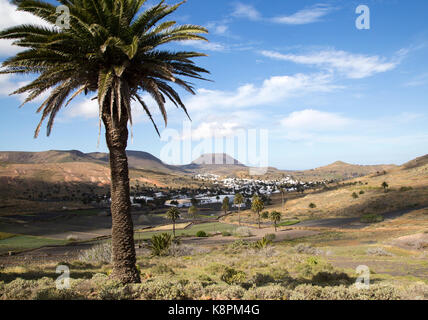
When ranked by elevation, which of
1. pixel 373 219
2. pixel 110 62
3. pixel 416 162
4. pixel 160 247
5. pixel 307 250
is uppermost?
pixel 416 162

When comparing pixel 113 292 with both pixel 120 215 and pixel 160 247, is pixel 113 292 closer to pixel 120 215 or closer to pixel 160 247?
pixel 120 215

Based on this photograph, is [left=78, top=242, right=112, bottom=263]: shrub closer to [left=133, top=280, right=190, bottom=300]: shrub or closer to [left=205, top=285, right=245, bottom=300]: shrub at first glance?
[left=133, top=280, right=190, bottom=300]: shrub

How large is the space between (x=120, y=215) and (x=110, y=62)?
583 cm

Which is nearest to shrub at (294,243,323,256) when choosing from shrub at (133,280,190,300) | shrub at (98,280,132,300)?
shrub at (133,280,190,300)

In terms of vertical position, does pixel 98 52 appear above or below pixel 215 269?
above

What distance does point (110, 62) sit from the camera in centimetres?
1105

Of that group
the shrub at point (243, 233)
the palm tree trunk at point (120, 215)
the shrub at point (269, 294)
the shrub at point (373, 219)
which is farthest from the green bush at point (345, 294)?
the shrub at point (373, 219)

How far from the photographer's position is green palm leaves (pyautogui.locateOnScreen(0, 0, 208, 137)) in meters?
10.3

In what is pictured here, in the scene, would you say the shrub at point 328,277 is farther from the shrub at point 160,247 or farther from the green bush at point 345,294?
the shrub at point 160,247

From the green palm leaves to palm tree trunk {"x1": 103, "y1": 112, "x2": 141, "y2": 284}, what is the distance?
0.94 metres

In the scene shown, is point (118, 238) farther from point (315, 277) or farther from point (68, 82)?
point (315, 277)

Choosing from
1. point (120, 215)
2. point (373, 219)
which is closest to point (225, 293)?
point (120, 215)

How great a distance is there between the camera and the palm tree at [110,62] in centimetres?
1038
